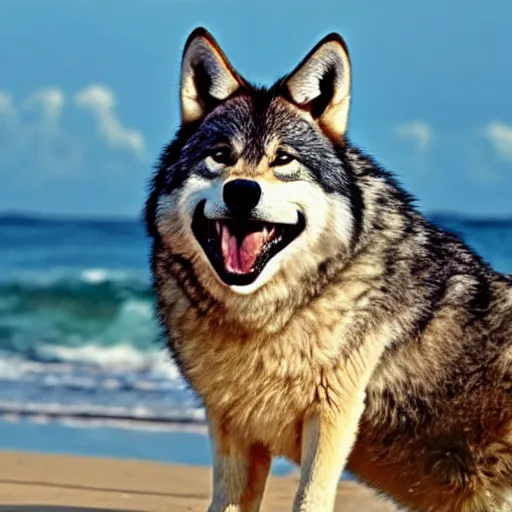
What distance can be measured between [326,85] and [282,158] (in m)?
0.47

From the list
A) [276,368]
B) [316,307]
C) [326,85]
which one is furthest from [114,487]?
[326,85]

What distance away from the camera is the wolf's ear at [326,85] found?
17.6 feet

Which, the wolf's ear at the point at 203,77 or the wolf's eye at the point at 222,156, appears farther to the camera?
the wolf's ear at the point at 203,77

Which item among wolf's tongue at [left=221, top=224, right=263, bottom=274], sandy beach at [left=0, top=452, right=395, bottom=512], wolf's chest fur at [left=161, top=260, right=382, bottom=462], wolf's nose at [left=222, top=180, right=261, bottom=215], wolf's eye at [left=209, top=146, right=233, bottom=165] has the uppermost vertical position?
wolf's eye at [left=209, top=146, right=233, bottom=165]

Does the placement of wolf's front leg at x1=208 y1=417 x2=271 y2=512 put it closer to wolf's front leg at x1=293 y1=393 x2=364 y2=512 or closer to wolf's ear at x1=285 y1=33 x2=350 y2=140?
wolf's front leg at x1=293 y1=393 x2=364 y2=512

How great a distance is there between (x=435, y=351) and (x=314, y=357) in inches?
25.8

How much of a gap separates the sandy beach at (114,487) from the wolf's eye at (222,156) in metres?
2.78

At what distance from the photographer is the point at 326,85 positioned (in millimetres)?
5477

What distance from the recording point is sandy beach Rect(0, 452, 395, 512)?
751cm

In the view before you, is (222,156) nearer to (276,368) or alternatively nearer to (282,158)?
(282,158)

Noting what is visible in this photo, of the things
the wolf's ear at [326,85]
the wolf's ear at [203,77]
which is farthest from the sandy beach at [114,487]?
the wolf's ear at [326,85]

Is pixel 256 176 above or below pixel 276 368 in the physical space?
above

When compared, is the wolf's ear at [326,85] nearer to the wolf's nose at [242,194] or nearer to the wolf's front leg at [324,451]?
the wolf's nose at [242,194]

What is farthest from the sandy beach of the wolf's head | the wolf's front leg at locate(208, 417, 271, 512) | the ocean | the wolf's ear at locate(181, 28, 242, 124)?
the wolf's ear at locate(181, 28, 242, 124)
